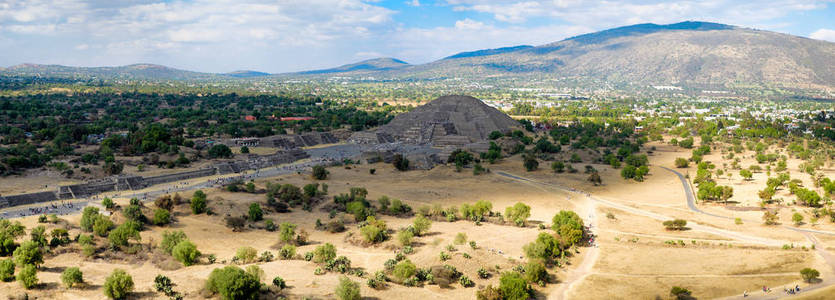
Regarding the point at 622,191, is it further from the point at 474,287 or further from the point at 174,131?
the point at 174,131

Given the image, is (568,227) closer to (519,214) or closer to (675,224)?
(519,214)

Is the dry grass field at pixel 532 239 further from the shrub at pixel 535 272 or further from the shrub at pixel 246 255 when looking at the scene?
the shrub at pixel 246 255

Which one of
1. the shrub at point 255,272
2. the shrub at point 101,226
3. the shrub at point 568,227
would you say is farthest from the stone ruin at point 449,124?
the shrub at point 255,272

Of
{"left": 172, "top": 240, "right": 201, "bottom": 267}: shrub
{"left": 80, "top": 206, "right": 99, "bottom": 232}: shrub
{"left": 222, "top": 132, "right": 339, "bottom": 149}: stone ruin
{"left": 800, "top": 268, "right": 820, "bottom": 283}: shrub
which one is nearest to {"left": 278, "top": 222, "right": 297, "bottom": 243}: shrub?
{"left": 172, "top": 240, "right": 201, "bottom": 267}: shrub

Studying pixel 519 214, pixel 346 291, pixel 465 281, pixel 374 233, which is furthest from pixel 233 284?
pixel 519 214

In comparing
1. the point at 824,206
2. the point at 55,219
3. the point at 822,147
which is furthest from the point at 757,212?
the point at 55,219

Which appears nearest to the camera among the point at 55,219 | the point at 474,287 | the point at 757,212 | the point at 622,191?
the point at 474,287
